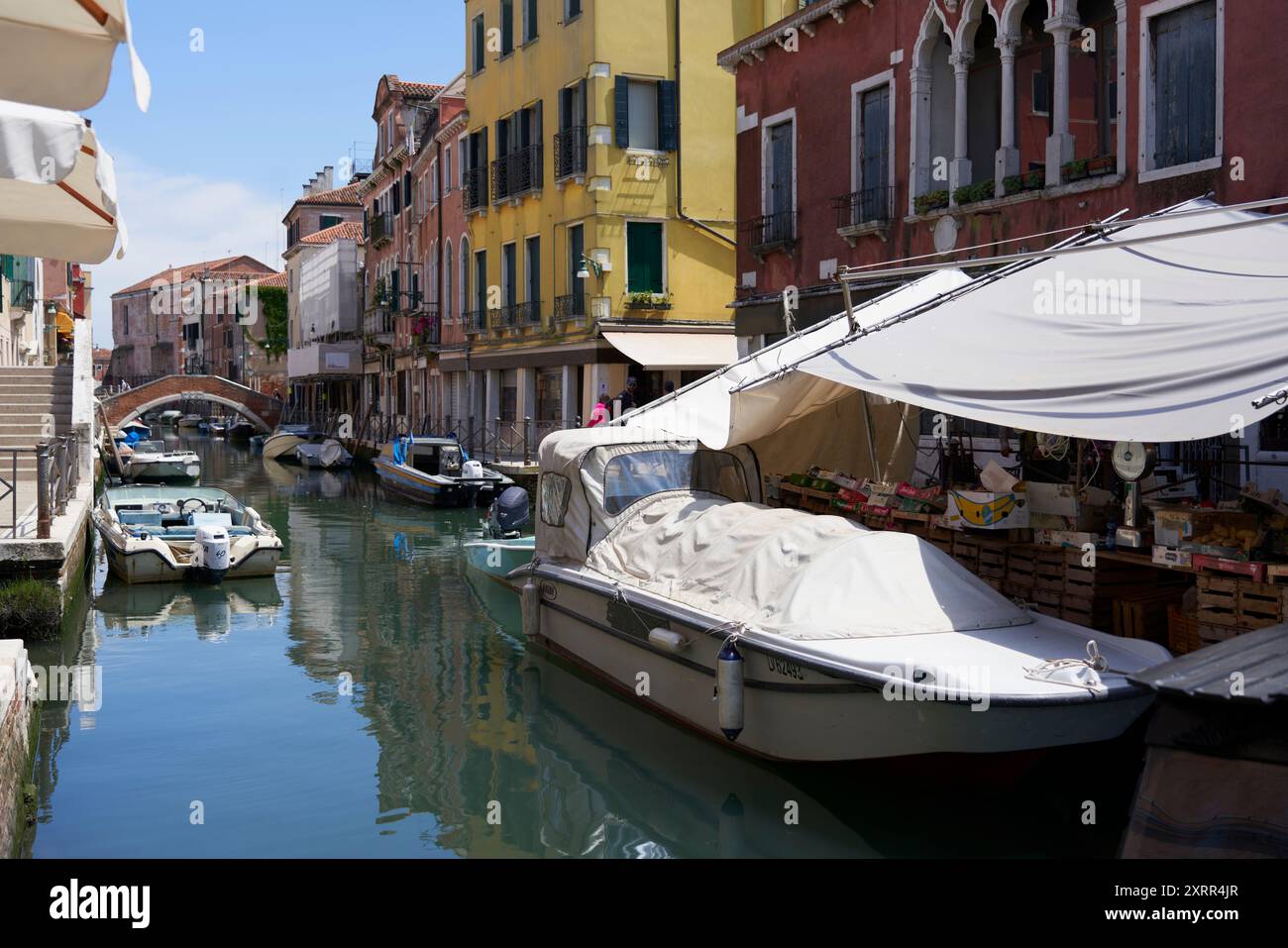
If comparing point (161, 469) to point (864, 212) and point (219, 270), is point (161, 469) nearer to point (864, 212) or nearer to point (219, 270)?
point (864, 212)

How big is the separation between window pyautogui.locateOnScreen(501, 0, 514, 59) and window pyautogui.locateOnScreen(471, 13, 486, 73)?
40.8 inches

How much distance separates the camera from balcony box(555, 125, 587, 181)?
25.0 meters

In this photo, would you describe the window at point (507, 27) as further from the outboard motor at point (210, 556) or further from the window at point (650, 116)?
the outboard motor at point (210, 556)

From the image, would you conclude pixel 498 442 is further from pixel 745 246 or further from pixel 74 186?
pixel 74 186

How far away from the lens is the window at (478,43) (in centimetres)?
2970

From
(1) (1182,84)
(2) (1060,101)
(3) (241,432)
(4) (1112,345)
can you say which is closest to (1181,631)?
(4) (1112,345)

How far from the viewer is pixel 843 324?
1167 centimetres

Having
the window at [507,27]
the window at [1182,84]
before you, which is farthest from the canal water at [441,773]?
the window at [507,27]

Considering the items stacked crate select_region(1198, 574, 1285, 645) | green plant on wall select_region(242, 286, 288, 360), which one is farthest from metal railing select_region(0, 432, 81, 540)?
green plant on wall select_region(242, 286, 288, 360)

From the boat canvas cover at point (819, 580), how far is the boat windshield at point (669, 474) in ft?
3.82

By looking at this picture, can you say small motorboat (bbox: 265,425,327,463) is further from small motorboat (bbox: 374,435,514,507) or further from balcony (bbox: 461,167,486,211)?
small motorboat (bbox: 374,435,514,507)

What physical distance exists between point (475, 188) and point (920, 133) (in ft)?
57.6

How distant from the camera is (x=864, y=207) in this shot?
1512 centimetres

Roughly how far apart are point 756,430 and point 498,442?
62.6 feet
